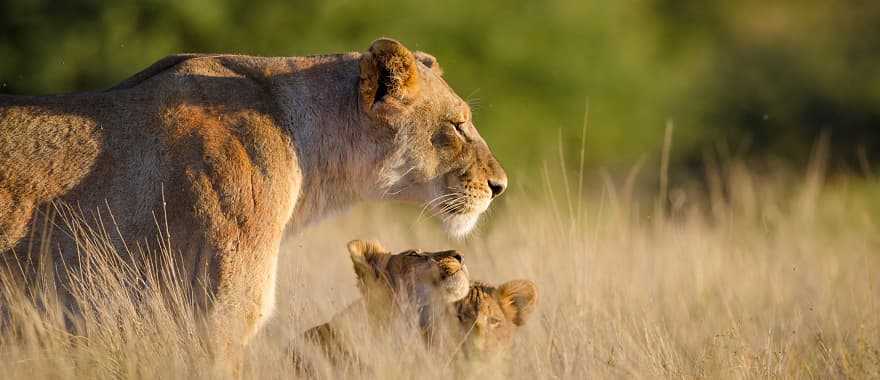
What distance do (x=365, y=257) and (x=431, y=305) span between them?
0.46m

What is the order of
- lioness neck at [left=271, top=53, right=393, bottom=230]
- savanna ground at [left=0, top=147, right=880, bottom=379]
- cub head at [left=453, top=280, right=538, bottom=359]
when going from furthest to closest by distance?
lioness neck at [left=271, top=53, right=393, bottom=230], cub head at [left=453, top=280, right=538, bottom=359], savanna ground at [left=0, top=147, right=880, bottom=379]

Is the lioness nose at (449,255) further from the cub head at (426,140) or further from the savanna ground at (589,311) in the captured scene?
the cub head at (426,140)

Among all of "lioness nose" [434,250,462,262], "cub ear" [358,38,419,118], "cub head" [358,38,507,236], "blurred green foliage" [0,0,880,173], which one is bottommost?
"blurred green foliage" [0,0,880,173]

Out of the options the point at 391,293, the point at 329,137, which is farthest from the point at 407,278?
the point at 329,137

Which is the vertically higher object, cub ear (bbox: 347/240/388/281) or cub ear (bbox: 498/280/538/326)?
cub ear (bbox: 347/240/388/281)

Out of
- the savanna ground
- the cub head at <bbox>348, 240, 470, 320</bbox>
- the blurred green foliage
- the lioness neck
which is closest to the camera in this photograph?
the savanna ground

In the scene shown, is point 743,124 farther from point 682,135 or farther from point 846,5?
point 846,5

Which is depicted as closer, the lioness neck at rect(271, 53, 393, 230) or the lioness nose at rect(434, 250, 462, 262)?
the lioness nose at rect(434, 250, 462, 262)

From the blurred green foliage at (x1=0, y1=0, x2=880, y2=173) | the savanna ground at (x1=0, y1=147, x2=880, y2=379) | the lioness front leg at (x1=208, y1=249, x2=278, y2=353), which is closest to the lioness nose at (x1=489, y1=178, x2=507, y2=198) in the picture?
the savanna ground at (x1=0, y1=147, x2=880, y2=379)

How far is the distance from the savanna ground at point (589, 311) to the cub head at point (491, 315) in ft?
0.34

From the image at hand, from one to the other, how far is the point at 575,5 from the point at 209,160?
36.7ft

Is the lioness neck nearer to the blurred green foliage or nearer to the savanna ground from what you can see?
the savanna ground

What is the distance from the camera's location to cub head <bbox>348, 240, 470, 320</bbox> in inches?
191

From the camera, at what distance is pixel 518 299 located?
5.33 metres
